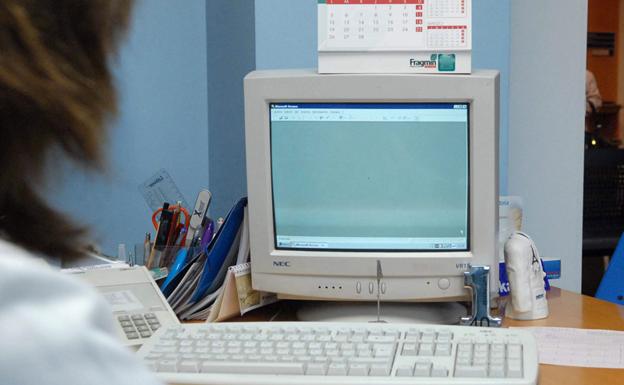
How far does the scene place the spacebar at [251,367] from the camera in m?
1.07

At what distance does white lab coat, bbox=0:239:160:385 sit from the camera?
43cm

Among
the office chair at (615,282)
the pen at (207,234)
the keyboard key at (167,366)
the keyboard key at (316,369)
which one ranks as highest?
the pen at (207,234)

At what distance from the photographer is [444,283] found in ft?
4.66

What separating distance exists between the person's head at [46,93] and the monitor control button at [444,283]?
937mm

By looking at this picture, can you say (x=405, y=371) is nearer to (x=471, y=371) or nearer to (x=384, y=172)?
(x=471, y=371)

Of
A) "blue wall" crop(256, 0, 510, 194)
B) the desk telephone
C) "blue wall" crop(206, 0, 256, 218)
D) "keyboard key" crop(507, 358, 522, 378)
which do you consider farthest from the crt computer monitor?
"blue wall" crop(206, 0, 256, 218)

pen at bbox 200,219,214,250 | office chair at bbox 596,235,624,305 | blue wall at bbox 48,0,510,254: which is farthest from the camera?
blue wall at bbox 48,0,510,254

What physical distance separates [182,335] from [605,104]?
6737 millimetres

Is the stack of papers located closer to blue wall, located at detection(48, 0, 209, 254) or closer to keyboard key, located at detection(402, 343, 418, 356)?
keyboard key, located at detection(402, 343, 418, 356)

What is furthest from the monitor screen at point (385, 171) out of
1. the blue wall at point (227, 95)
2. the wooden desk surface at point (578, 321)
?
the blue wall at point (227, 95)

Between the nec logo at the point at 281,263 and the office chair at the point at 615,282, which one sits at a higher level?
the nec logo at the point at 281,263

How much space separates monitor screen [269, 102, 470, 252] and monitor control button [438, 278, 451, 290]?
5cm

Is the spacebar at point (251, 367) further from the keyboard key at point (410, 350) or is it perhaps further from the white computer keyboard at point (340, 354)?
the keyboard key at point (410, 350)

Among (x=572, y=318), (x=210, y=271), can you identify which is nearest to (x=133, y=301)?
(x=210, y=271)
